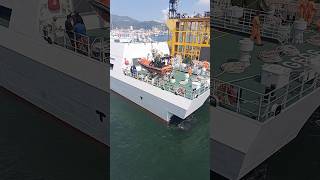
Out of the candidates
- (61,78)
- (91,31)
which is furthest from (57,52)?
(91,31)

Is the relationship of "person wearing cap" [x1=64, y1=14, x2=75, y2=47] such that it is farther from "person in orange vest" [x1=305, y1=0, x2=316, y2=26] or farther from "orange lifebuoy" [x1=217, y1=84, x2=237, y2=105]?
"person in orange vest" [x1=305, y1=0, x2=316, y2=26]

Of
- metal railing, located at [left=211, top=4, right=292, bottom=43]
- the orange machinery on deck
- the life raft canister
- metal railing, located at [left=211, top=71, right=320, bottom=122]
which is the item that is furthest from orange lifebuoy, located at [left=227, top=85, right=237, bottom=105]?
the life raft canister

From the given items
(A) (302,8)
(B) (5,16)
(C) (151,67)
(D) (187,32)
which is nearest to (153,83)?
(C) (151,67)

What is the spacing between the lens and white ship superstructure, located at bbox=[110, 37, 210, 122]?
2633 millimetres

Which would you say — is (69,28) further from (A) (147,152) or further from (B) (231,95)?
(A) (147,152)

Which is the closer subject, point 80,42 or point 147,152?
point 147,152

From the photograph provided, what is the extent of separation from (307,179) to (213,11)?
241 cm

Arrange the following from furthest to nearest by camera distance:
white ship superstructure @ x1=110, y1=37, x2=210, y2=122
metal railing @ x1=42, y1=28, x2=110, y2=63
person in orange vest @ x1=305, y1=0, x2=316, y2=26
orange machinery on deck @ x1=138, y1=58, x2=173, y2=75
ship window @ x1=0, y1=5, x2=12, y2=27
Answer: ship window @ x1=0, y1=5, x2=12, y2=27
person in orange vest @ x1=305, y1=0, x2=316, y2=26
metal railing @ x1=42, y1=28, x2=110, y2=63
orange machinery on deck @ x1=138, y1=58, x2=173, y2=75
white ship superstructure @ x1=110, y1=37, x2=210, y2=122

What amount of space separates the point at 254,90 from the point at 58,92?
9.39ft

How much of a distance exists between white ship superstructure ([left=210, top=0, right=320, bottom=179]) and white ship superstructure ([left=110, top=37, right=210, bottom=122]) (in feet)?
1.62

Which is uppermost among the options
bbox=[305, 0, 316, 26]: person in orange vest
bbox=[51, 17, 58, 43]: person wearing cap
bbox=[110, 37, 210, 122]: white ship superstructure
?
bbox=[305, 0, 316, 26]: person in orange vest

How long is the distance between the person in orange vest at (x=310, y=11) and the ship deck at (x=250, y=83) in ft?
4.34

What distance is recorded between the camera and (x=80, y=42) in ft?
16.8

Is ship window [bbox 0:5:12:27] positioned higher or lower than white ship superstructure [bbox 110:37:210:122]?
higher
